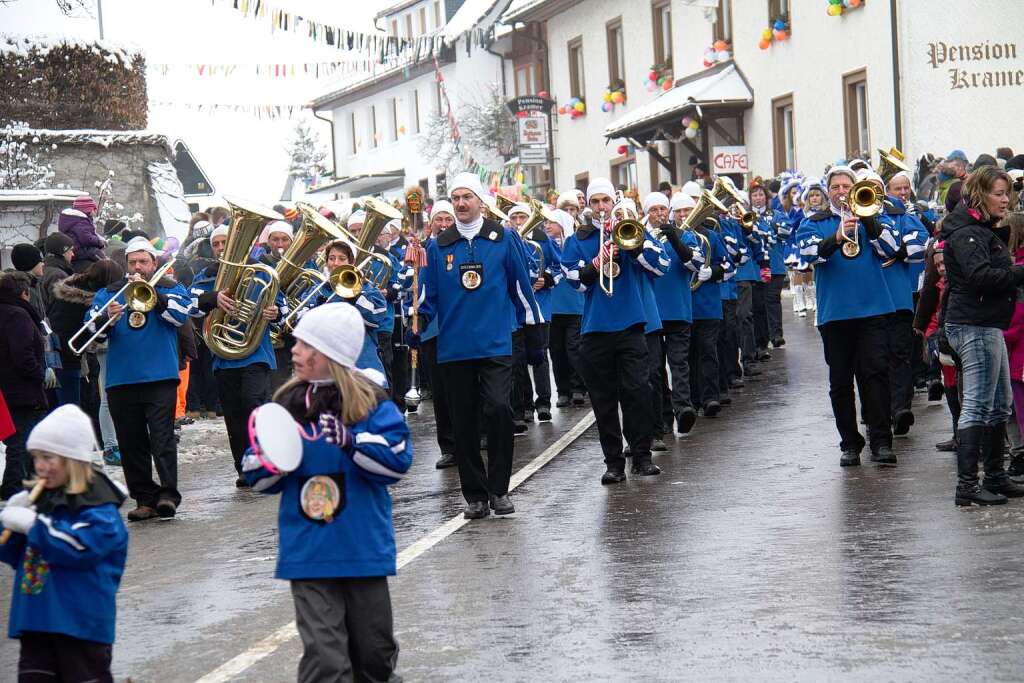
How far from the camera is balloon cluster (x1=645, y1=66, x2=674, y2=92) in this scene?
40.1 metres

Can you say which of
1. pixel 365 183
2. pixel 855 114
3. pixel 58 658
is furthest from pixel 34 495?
pixel 365 183

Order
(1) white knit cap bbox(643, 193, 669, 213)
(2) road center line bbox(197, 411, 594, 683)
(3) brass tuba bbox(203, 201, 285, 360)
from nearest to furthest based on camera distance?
(2) road center line bbox(197, 411, 594, 683) → (3) brass tuba bbox(203, 201, 285, 360) → (1) white knit cap bbox(643, 193, 669, 213)

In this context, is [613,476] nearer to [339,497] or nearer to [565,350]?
[565,350]

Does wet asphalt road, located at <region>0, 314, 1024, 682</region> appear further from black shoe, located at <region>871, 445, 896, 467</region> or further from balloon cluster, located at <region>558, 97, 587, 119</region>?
balloon cluster, located at <region>558, 97, 587, 119</region>

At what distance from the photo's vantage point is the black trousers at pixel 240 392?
43.7 feet

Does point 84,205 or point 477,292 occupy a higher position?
point 84,205

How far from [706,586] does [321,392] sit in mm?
2947

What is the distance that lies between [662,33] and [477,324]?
30426 millimetres

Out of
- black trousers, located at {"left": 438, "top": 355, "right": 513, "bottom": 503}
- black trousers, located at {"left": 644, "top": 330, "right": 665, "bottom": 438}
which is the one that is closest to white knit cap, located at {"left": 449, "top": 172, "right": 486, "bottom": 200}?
black trousers, located at {"left": 438, "top": 355, "right": 513, "bottom": 503}

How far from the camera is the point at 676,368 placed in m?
15.3

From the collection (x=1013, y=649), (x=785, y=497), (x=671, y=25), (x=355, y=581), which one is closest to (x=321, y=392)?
(x=355, y=581)

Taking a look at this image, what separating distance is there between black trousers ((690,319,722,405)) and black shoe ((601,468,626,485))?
4067mm

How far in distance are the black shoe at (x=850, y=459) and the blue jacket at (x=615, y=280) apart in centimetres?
169

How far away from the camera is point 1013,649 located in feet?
22.3
